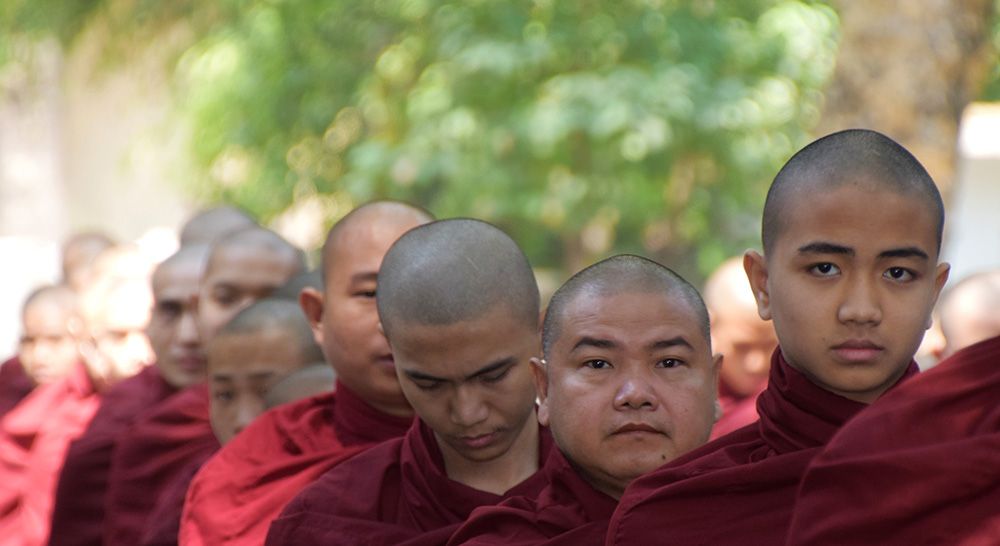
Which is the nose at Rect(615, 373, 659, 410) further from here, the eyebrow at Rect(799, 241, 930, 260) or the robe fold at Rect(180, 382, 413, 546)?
the robe fold at Rect(180, 382, 413, 546)

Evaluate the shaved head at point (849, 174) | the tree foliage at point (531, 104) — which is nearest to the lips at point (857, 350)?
the shaved head at point (849, 174)

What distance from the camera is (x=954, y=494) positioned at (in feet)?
8.84

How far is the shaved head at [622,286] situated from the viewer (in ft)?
12.8

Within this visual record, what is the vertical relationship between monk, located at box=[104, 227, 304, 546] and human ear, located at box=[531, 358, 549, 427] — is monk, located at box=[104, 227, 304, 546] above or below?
below

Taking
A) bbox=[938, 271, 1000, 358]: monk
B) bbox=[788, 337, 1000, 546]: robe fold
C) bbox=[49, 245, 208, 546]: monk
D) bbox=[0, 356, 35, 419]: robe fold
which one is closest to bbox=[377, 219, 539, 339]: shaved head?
bbox=[788, 337, 1000, 546]: robe fold

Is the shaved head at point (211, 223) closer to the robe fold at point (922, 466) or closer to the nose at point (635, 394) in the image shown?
the nose at point (635, 394)

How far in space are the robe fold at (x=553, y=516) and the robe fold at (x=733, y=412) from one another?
7.28 ft

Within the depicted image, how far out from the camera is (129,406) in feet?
24.5

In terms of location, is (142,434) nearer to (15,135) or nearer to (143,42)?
(143,42)

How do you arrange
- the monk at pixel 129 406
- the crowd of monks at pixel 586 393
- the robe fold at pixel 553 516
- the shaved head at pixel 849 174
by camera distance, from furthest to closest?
the monk at pixel 129 406 → the robe fold at pixel 553 516 → the shaved head at pixel 849 174 → the crowd of monks at pixel 586 393

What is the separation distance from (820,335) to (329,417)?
93.7 inches

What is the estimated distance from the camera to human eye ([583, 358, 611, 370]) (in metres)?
3.83

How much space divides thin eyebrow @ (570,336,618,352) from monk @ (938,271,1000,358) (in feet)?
8.58

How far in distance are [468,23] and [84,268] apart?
2.93m
